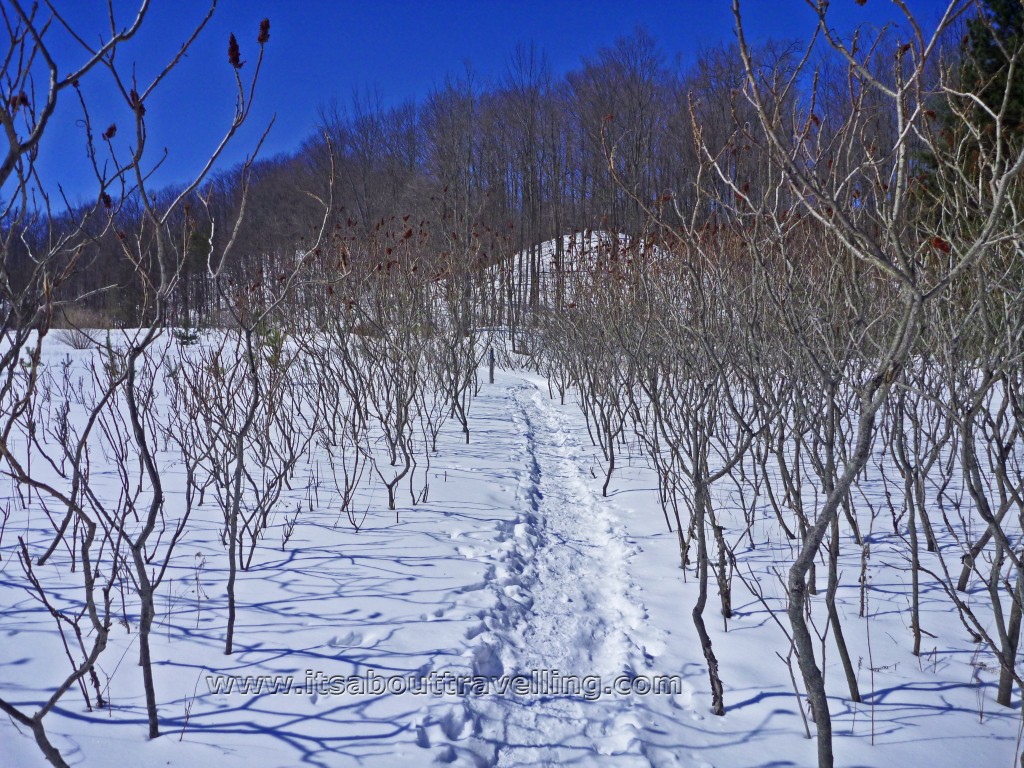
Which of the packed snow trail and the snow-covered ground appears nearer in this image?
the snow-covered ground

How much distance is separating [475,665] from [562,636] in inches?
19.1

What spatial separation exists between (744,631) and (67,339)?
15.6m

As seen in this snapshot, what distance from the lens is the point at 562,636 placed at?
286 centimetres

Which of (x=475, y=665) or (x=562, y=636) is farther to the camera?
(x=562, y=636)

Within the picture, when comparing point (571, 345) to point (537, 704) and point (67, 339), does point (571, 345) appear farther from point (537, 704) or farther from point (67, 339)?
point (67, 339)

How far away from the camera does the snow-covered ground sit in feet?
6.64

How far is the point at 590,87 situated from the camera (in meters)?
22.3

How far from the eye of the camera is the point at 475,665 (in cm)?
254

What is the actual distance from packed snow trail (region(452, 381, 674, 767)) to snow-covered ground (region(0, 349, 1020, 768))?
10 millimetres

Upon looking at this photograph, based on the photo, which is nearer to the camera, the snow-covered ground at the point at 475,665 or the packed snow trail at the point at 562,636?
the snow-covered ground at the point at 475,665

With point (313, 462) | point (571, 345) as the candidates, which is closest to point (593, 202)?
point (571, 345)

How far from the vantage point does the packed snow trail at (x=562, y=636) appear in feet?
7.03

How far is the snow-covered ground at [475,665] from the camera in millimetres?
2025

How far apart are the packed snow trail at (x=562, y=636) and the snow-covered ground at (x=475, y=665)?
0.01 meters
